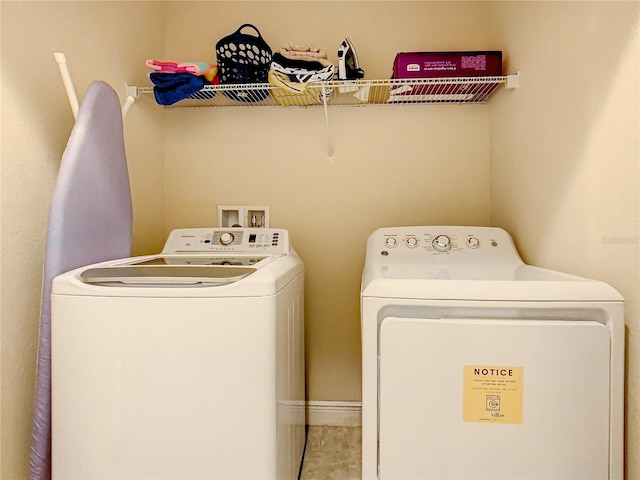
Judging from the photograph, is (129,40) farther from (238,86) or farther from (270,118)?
(270,118)

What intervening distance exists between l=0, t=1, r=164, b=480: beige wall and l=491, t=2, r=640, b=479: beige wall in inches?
64.6

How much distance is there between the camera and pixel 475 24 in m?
1.99

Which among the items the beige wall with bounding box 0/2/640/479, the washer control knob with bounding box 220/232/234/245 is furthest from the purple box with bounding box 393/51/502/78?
the washer control knob with bounding box 220/232/234/245

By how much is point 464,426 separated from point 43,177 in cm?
144

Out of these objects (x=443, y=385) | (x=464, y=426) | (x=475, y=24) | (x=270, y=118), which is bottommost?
(x=464, y=426)

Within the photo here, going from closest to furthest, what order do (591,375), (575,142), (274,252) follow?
1. (591,375)
2. (575,142)
3. (274,252)

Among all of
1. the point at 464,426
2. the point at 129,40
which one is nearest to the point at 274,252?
the point at 464,426

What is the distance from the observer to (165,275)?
113 centimetres

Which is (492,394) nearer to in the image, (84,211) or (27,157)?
(84,211)

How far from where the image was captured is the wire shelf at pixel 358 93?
1707 mm

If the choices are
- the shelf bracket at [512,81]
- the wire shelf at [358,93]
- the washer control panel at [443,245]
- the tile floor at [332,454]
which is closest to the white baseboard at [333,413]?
the tile floor at [332,454]

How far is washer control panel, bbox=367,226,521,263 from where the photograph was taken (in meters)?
1.63

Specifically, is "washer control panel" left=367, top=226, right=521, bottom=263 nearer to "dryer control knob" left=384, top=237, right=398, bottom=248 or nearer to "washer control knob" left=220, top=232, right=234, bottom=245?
"dryer control knob" left=384, top=237, right=398, bottom=248

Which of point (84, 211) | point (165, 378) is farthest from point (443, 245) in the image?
point (84, 211)
